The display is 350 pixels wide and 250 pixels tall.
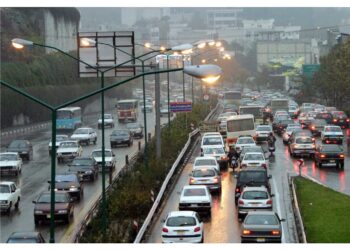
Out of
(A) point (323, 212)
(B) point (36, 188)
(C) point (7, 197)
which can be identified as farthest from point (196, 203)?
(B) point (36, 188)

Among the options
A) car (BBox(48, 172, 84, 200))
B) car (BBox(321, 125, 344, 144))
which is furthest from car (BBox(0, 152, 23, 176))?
car (BBox(321, 125, 344, 144))

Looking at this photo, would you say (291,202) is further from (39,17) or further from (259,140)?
(39,17)

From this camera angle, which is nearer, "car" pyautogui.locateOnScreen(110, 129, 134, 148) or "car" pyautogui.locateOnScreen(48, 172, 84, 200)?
"car" pyautogui.locateOnScreen(48, 172, 84, 200)

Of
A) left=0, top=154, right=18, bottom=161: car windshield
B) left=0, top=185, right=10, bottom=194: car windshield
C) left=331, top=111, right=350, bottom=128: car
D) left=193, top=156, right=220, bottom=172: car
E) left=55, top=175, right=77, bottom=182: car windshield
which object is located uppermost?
left=331, top=111, right=350, bottom=128: car

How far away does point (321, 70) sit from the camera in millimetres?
113312

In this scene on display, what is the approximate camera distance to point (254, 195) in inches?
1309

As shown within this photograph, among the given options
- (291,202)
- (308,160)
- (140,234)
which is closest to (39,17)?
(308,160)

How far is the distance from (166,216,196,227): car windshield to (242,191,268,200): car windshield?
19.3 feet

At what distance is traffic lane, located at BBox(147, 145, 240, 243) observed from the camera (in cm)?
3010

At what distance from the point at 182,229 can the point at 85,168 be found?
66.7ft

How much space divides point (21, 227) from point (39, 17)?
293 feet

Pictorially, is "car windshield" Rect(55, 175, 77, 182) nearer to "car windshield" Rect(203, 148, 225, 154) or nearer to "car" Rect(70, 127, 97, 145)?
"car windshield" Rect(203, 148, 225, 154)

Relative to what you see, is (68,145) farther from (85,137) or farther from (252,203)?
(252,203)

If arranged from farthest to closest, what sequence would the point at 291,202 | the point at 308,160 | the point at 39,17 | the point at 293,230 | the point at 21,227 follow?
the point at 39,17, the point at 308,160, the point at 291,202, the point at 21,227, the point at 293,230
